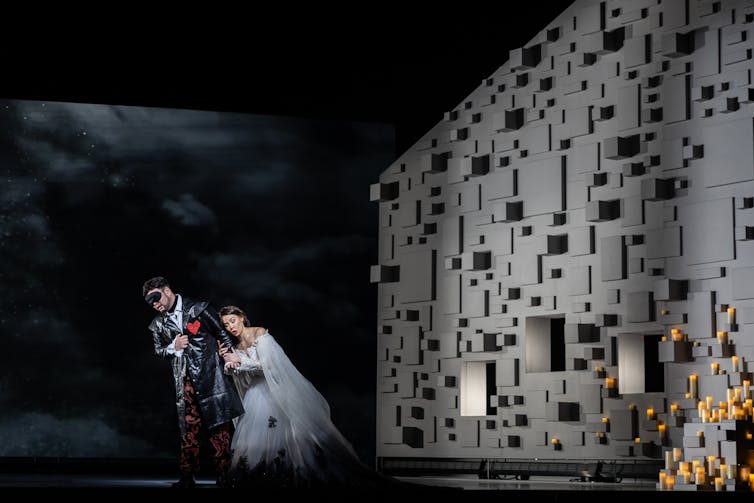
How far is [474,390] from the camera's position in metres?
11.4

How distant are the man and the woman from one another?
137mm

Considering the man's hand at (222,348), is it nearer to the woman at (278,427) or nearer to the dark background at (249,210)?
the woman at (278,427)

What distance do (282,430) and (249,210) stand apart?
6.86 m

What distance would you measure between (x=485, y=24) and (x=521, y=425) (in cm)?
361

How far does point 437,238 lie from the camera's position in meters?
11.9

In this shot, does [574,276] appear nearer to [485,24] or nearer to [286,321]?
[485,24]

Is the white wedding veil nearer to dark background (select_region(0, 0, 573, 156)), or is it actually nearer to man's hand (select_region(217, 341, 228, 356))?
man's hand (select_region(217, 341, 228, 356))

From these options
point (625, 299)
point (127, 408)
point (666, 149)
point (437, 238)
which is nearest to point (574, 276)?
point (625, 299)

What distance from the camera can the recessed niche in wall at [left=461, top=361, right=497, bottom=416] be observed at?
11.4 meters

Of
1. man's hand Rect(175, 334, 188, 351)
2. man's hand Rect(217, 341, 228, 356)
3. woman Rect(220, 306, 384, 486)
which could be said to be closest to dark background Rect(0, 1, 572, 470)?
woman Rect(220, 306, 384, 486)

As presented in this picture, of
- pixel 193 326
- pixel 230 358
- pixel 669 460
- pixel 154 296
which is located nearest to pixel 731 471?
pixel 669 460

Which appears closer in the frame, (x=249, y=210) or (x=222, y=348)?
(x=222, y=348)

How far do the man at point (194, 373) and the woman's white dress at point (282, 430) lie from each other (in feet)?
0.67

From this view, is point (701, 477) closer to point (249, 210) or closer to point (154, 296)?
point (154, 296)
